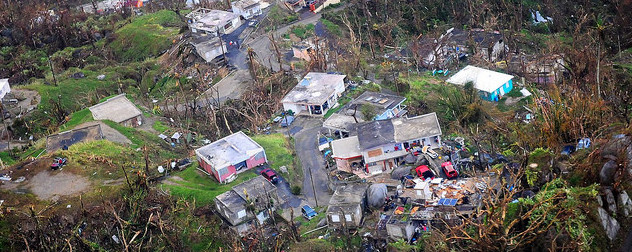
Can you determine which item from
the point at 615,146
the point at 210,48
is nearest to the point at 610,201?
the point at 615,146

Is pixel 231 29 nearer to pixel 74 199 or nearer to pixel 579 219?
pixel 74 199

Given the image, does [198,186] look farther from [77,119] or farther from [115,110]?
[77,119]

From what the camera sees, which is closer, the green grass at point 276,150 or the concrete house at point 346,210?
the concrete house at point 346,210

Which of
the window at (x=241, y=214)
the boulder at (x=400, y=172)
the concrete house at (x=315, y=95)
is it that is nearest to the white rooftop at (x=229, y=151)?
the window at (x=241, y=214)

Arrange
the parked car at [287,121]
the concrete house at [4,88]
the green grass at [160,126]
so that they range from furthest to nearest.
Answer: the concrete house at [4,88] < the green grass at [160,126] < the parked car at [287,121]

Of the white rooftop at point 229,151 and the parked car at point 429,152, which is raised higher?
the white rooftop at point 229,151

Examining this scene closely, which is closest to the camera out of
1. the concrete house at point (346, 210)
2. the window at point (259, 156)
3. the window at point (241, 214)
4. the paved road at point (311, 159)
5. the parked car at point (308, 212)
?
the concrete house at point (346, 210)

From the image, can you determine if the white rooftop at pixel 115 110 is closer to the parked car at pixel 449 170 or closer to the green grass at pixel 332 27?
the green grass at pixel 332 27
